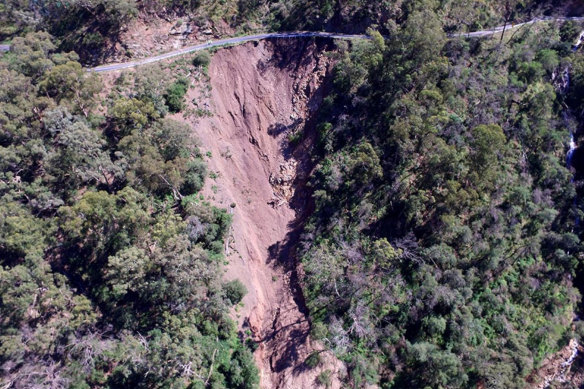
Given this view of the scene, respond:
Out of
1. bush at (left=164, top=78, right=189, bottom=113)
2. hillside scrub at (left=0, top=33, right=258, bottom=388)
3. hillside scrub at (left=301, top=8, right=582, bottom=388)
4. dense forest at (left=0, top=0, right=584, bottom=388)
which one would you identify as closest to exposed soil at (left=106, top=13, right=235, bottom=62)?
dense forest at (left=0, top=0, right=584, bottom=388)

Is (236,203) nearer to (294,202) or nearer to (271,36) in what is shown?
(294,202)

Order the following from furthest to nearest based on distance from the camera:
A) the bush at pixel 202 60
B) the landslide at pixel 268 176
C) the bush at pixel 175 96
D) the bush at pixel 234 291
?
the bush at pixel 202 60 → the bush at pixel 175 96 → the landslide at pixel 268 176 → the bush at pixel 234 291

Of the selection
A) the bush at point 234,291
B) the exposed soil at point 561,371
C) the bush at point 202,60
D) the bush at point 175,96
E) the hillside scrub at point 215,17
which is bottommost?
the exposed soil at point 561,371

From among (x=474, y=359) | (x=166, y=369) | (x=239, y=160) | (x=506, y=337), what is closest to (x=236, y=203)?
(x=239, y=160)

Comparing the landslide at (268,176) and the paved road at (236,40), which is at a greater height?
the paved road at (236,40)

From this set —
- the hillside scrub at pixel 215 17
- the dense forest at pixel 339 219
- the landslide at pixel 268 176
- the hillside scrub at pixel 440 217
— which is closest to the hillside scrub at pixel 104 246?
the dense forest at pixel 339 219

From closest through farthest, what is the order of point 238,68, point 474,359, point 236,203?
point 474,359
point 236,203
point 238,68

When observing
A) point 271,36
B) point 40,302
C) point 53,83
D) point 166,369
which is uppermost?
point 271,36

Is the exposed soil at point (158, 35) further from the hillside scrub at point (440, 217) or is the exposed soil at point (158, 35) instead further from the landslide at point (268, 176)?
the hillside scrub at point (440, 217)
